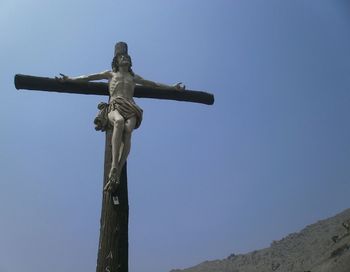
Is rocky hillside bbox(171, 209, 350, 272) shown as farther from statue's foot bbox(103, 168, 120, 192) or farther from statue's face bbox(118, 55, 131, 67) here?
statue's foot bbox(103, 168, 120, 192)

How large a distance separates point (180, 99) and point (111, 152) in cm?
158

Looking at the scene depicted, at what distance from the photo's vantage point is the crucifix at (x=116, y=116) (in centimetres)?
425

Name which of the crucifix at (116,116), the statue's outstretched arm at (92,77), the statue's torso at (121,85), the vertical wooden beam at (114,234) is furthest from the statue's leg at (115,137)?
the statue's outstretched arm at (92,77)

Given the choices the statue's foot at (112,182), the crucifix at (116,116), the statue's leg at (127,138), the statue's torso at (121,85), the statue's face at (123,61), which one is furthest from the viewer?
the statue's face at (123,61)

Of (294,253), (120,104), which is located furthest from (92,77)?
(294,253)

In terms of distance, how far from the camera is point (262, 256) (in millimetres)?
45438

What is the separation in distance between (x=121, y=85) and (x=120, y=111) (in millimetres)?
461

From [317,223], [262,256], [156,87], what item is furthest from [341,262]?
[156,87]

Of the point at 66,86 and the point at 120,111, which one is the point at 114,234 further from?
the point at 66,86

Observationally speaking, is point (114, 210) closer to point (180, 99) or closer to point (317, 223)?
point (180, 99)

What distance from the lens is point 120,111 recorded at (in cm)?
506

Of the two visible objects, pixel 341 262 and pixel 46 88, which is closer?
pixel 46 88

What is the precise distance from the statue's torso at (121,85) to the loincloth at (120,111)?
0.49 feet

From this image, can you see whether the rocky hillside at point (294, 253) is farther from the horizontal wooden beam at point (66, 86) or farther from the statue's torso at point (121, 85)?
the statue's torso at point (121, 85)
